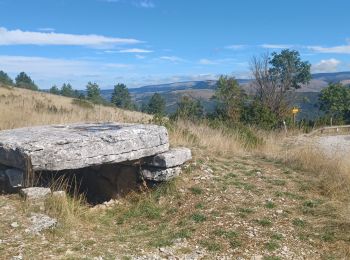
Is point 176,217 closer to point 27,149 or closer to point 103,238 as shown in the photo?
point 103,238

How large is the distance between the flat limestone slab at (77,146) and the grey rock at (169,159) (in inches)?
5.6

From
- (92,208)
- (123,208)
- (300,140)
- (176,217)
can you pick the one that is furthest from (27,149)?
(300,140)

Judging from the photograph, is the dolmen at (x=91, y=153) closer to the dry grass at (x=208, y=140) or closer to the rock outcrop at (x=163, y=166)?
the rock outcrop at (x=163, y=166)

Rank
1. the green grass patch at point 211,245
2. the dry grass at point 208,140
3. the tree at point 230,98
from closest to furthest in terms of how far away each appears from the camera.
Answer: the green grass patch at point 211,245 < the dry grass at point 208,140 < the tree at point 230,98

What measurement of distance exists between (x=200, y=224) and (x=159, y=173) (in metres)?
1.68

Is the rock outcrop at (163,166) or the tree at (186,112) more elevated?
the tree at (186,112)

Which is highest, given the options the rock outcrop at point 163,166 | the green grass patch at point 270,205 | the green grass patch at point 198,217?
the rock outcrop at point 163,166

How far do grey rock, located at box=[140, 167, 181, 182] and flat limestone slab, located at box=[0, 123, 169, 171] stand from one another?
0.34 meters

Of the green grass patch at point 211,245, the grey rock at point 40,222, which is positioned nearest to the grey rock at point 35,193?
the grey rock at point 40,222

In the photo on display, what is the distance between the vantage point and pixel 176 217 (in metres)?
6.15

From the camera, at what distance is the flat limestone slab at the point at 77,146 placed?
20.2 ft

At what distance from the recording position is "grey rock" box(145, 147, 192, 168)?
23.4 ft

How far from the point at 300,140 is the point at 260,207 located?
14.5ft

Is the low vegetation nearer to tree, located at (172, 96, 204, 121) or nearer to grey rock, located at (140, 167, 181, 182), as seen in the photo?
grey rock, located at (140, 167, 181, 182)
